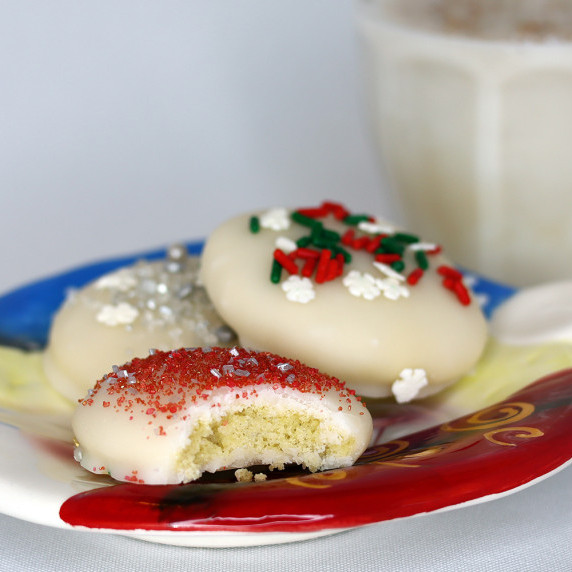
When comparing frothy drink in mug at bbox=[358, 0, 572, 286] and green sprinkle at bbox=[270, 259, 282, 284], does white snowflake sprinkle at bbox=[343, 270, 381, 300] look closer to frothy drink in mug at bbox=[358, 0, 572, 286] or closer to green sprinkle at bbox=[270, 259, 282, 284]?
green sprinkle at bbox=[270, 259, 282, 284]

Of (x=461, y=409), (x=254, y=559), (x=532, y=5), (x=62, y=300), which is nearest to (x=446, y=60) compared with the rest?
(x=532, y=5)

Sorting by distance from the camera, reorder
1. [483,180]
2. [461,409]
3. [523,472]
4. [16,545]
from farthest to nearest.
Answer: [483,180], [461,409], [16,545], [523,472]

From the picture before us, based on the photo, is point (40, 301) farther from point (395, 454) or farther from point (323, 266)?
point (395, 454)

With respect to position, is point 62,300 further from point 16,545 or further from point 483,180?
point 483,180

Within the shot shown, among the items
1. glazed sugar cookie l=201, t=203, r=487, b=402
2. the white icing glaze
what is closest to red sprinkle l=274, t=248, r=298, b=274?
glazed sugar cookie l=201, t=203, r=487, b=402

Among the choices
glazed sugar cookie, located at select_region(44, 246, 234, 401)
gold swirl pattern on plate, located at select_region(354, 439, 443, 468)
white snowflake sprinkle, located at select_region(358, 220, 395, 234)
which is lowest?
gold swirl pattern on plate, located at select_region(354, 439, 443, 468)

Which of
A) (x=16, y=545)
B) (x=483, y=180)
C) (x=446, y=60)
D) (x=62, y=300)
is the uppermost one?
(x=446, y=60)
